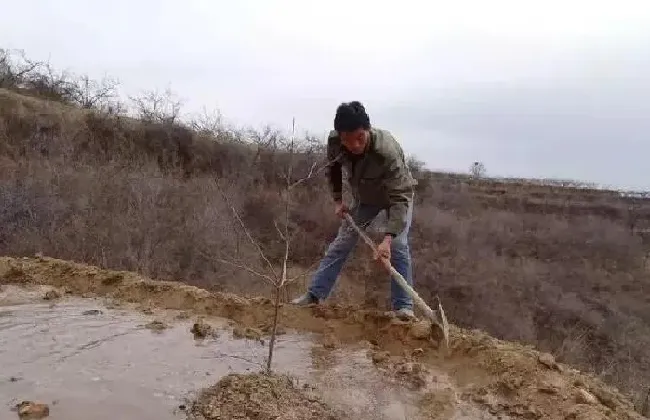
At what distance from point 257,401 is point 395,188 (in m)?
1.97

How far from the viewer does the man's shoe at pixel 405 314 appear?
468 centimetres

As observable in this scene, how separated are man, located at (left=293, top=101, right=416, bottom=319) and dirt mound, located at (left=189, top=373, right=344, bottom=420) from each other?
50.4 inches

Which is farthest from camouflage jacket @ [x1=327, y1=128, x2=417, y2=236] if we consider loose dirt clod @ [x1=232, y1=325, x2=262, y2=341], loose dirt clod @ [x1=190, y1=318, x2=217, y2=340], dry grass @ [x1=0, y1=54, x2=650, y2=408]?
dry grass @ [x1=0, y1=54, x2=650, y2=408]

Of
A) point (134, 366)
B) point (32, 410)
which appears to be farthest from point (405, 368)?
point (32, 410)

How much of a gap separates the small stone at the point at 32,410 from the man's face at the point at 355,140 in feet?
8.02

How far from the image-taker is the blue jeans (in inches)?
189

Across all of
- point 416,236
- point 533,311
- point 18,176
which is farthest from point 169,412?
point 416,236

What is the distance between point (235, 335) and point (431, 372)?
142 cm

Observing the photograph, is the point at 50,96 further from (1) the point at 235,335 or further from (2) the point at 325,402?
(2) the point at 325,402

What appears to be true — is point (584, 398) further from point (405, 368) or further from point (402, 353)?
point (402, 353)

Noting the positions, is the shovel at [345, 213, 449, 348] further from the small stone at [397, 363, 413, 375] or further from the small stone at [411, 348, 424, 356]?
the small stone at [397, 363, 413, 375]

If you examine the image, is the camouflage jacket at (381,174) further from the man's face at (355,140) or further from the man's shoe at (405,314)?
the man's shoe at (405,314)

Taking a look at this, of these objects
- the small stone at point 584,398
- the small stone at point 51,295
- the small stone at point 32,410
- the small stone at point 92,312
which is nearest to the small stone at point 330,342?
the small stone at point 584,398

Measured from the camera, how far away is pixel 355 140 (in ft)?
14.3
